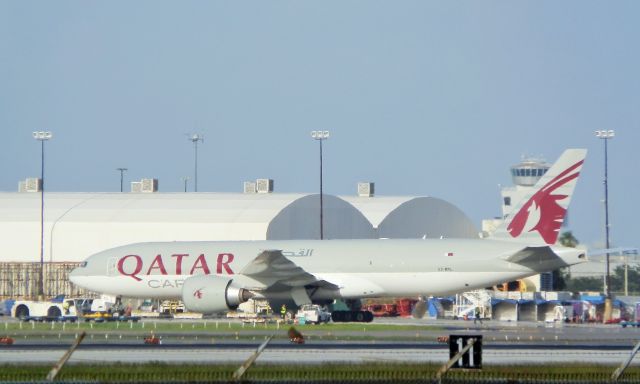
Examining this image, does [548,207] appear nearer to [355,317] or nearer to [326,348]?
[355,317]

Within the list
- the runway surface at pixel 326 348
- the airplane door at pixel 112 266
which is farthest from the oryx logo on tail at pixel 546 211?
the airplane door at pixel 112 266

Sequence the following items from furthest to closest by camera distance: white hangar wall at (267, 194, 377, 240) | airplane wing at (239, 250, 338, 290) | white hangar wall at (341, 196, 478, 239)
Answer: white hangar wall at (341, 196, 478, 239)
white hangar wall at (267, 194, 377, 240)
airplane wing at (239, 250, 338, 290)

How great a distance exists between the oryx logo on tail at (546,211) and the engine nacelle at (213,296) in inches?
523

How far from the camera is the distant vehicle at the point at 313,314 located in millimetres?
59125

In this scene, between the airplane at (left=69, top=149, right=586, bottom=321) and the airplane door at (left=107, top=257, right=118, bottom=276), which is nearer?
the airplane at (left=69, top=149, right=586, bottom=321)

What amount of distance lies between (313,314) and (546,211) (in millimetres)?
12035

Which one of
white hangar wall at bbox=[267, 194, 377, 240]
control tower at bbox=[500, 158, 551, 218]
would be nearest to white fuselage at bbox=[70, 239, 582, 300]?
white hangar wall at bbox=[267, 194, 377, 240]

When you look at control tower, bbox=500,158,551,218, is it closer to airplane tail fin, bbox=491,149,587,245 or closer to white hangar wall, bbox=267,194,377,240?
white hangar wall, bbox=267,194,377,240

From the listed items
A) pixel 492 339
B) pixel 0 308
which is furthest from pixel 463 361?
pixel 0 308

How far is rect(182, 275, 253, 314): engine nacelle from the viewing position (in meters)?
59.8

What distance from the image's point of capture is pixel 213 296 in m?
59.8

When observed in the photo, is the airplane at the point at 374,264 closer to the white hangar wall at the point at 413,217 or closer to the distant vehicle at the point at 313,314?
the distant vehicle at the point at 313,314

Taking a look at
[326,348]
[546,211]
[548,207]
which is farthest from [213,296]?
[326,348]

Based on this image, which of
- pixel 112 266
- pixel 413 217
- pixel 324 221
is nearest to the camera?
pixel 112 266
